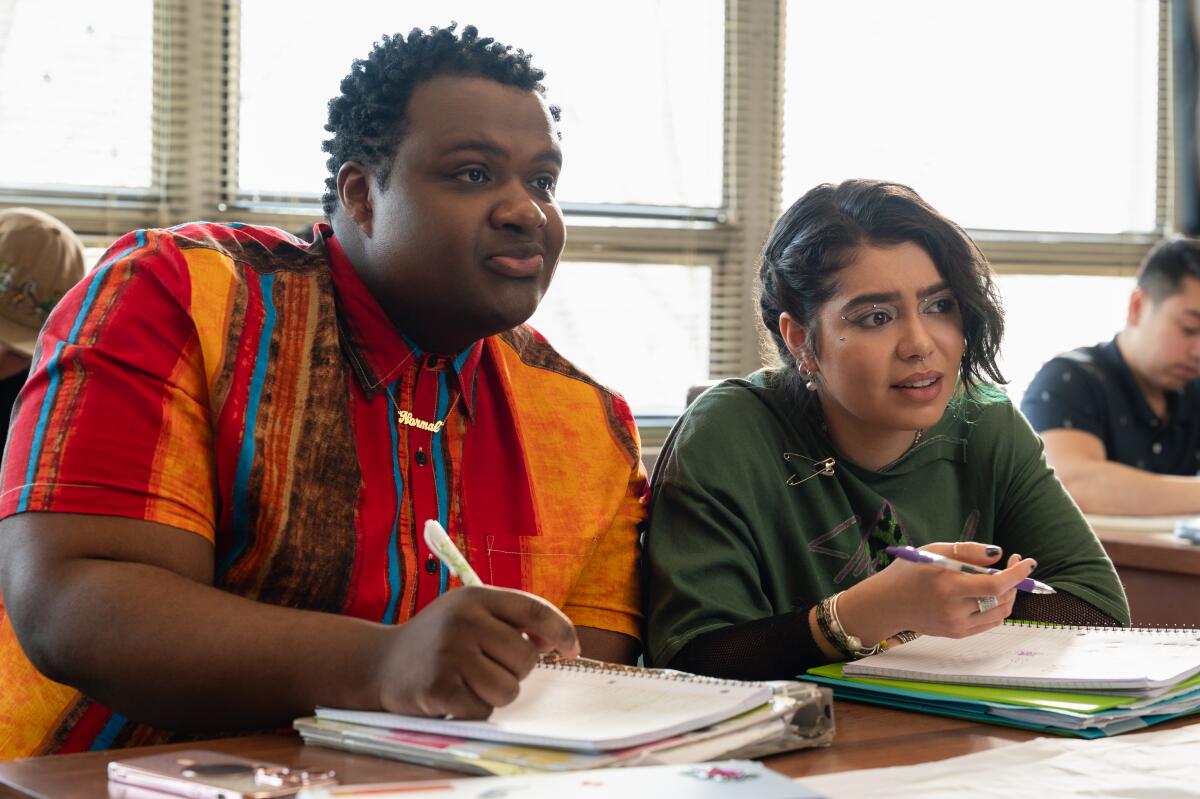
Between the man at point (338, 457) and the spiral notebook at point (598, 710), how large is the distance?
2cm

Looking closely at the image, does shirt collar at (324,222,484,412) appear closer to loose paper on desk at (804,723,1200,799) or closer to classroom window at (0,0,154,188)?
loose paper on desk at (804,723,1200,799)

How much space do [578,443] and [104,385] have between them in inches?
20.9

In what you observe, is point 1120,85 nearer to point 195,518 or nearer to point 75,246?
point 75,246

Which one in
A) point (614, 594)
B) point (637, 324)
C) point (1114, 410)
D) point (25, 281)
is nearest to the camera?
point (614, 594)

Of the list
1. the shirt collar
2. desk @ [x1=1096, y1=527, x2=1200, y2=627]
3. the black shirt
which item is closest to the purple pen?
the shirt collar

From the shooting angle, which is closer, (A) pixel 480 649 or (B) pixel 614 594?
(A) pixel 480 649

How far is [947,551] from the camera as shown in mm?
1264

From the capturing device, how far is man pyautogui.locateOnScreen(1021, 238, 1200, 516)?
3.09 meters

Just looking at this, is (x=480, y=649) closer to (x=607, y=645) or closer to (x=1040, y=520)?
(x=607, y=645)

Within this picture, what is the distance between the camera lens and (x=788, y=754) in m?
0.98

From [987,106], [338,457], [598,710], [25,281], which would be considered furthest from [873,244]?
[987,106]

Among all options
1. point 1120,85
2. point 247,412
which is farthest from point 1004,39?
point 247,412

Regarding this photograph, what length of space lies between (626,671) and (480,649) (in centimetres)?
17

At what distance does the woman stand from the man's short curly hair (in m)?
0.45
